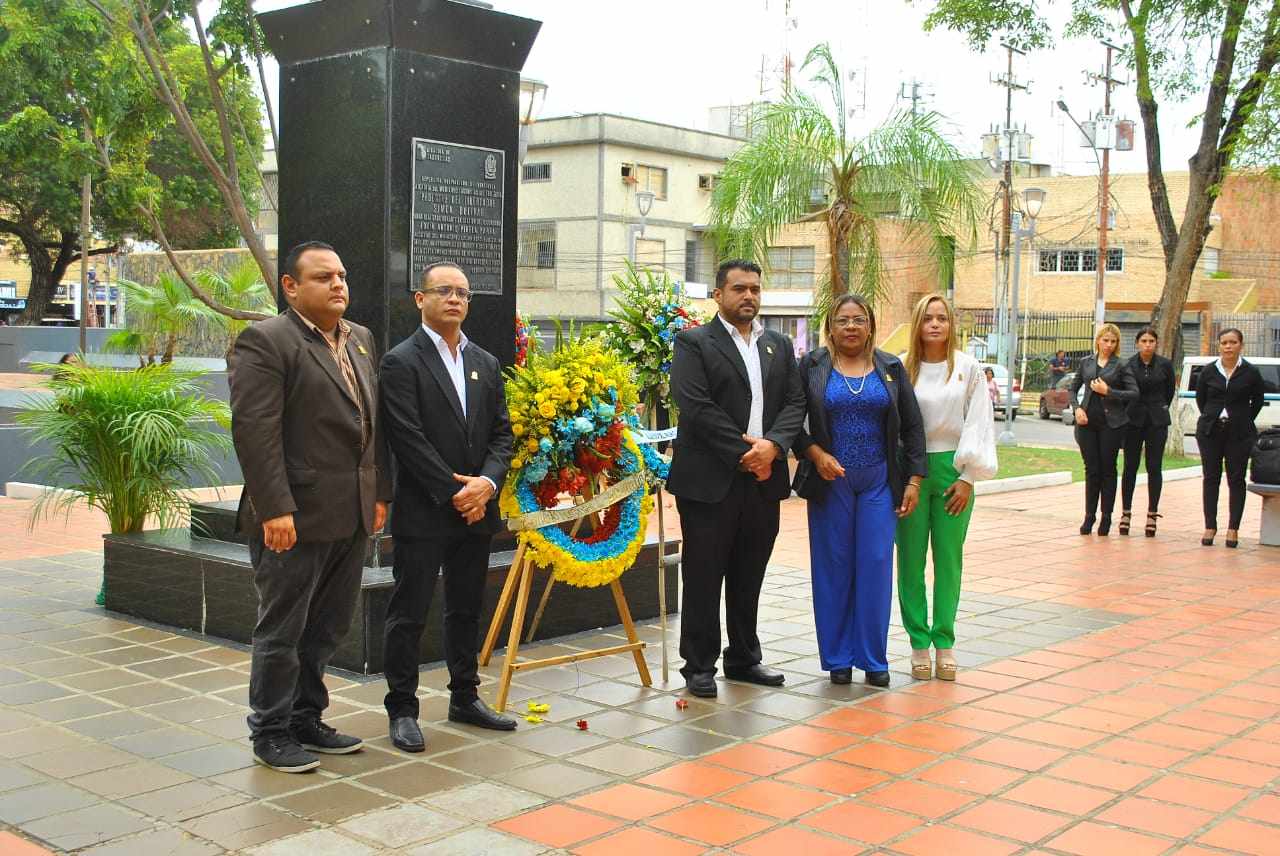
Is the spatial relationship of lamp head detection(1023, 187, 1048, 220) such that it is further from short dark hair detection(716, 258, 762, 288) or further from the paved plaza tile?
short dark hair detection(716, 258, 762, 288)

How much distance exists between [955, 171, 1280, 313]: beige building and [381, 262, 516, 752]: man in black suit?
35.1 m

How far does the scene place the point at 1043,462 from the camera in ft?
61.4

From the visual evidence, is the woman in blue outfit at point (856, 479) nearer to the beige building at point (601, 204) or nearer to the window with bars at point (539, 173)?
the beige building at point (601, 204)

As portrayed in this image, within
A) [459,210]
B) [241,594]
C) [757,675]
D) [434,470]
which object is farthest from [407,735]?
[459,210]

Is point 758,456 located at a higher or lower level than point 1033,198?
lower

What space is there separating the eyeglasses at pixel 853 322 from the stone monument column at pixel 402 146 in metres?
1.88

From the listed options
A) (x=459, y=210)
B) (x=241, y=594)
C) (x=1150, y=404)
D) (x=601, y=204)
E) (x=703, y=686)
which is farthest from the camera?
(x=601, y=204)

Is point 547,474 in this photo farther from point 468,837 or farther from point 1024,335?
point 1024,335

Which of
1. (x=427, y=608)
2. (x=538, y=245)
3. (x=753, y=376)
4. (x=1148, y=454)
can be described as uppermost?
(x=538, y=245)

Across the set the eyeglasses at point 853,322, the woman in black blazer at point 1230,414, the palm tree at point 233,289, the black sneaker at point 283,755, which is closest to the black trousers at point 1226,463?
the woman in black blazer at point 1230,414

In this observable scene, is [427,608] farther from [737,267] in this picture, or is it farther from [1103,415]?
[1103,415]

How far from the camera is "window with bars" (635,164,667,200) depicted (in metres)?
44.9

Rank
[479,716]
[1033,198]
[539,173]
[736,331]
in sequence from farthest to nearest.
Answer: [539,173] → [1033,198] → [736,331] → [479,716]

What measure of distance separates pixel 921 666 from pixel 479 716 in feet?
7.35
